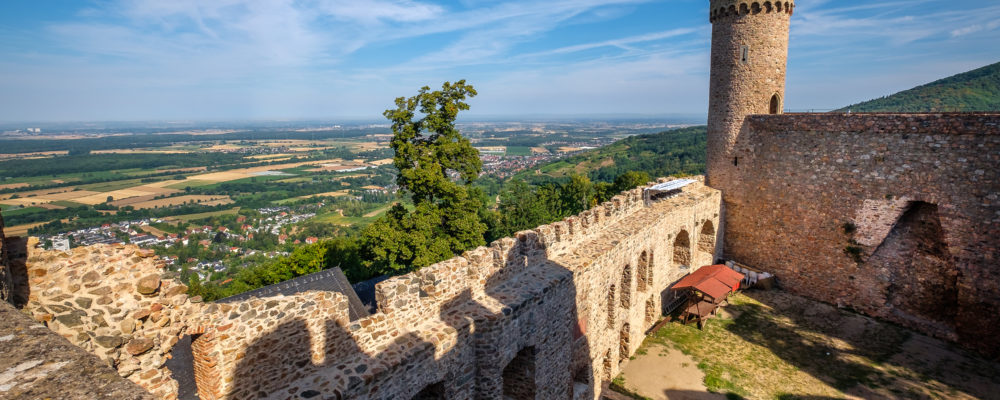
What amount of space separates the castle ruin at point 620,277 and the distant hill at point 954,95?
24.5 metres

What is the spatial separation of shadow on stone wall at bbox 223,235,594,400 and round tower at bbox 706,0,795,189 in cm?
1047

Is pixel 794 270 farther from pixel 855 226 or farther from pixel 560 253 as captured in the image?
pixel 560 253

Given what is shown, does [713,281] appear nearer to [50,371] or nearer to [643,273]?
[643,273]

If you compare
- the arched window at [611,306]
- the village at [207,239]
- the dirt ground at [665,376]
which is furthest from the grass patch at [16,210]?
the dirt ground at [665,376]

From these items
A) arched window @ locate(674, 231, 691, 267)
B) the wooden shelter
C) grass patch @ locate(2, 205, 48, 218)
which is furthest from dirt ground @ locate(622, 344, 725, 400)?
grass patch @ locate(2, 205, 48, 218)

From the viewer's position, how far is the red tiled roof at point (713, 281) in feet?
44.8

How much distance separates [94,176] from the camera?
8962 cm

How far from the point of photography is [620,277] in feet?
37.7

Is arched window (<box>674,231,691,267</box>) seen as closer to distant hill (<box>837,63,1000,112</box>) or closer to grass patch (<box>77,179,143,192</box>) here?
distant hill (<box>837,63,1000,112</box>)

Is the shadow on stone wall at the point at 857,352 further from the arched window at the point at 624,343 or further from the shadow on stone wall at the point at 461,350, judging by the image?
the shadow on stone wall at the point at 461,350

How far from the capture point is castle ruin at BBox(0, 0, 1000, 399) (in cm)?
502

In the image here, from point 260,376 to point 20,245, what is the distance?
2.89m

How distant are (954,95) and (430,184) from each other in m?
41.6

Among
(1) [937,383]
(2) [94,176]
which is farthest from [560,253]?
(2) [94,176]
